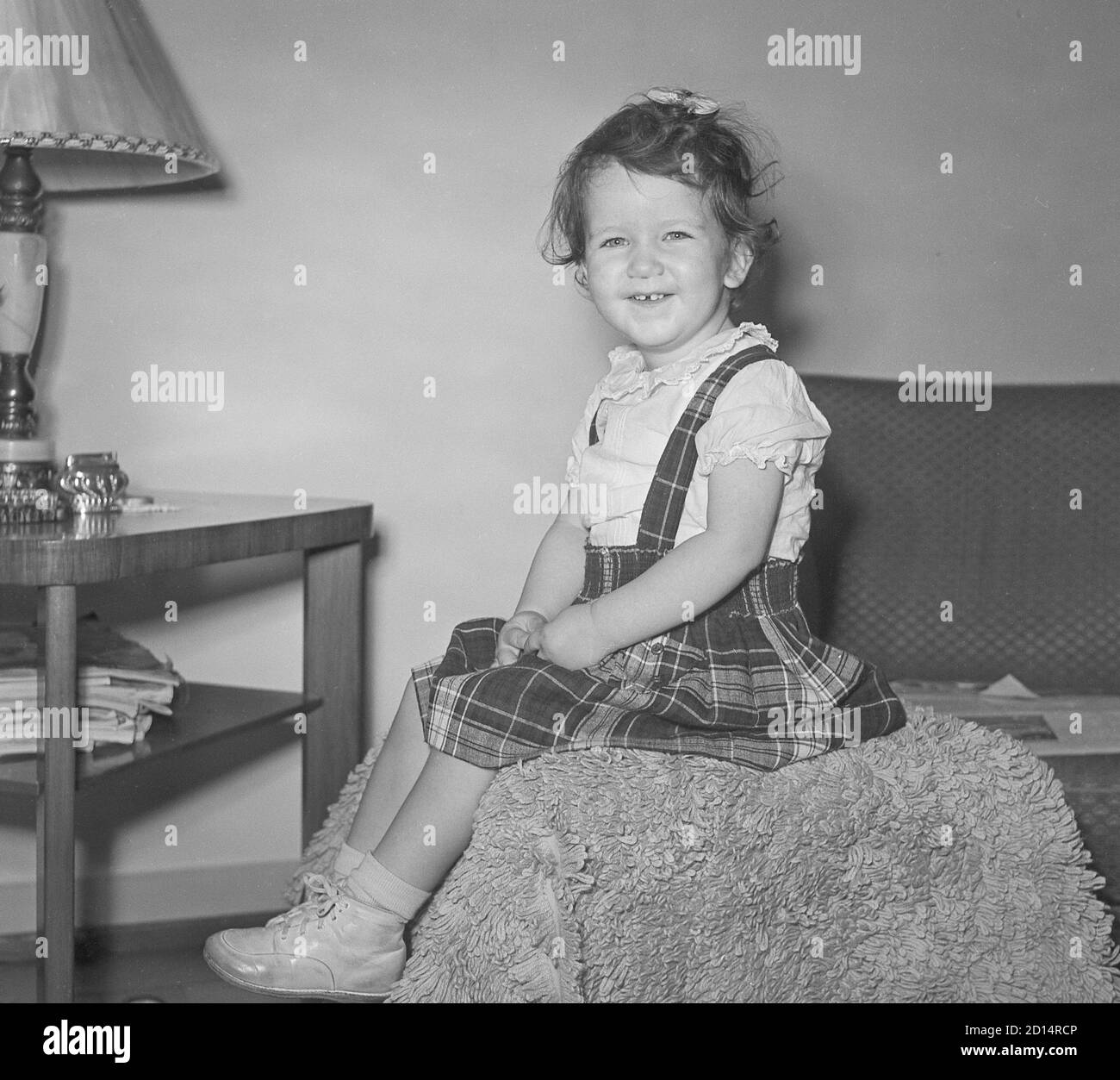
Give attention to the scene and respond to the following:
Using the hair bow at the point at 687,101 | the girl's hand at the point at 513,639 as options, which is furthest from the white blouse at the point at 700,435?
the hair bow at the point at 687,101

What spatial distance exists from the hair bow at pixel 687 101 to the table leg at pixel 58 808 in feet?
2.38

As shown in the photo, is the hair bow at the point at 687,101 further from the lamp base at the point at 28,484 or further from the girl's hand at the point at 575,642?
the lamp base at the point at 28,484

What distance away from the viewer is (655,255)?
4.07ft

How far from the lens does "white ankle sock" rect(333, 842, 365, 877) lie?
1.21 meters

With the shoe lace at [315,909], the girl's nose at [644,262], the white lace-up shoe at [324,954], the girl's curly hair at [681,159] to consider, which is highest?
the girl's curly hair at [681,159]

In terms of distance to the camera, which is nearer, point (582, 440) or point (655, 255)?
point (655, 255)

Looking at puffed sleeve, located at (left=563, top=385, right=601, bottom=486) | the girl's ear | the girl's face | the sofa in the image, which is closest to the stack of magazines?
the sofa

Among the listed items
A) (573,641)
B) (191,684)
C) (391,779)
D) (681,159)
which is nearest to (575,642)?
(573,641)

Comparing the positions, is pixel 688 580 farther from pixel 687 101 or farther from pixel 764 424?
pixel 687 101

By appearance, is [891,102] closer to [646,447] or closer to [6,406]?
[646,447]

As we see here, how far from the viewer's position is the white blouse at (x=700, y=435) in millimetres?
1181

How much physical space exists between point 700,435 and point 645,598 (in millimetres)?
165

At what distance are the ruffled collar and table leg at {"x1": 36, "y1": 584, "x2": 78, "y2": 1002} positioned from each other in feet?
1.79

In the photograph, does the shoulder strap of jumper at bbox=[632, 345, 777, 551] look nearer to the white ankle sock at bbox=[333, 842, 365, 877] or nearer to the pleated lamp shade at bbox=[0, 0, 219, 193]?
the white ankle sock at bbox=[333, 842, 365, 877]
